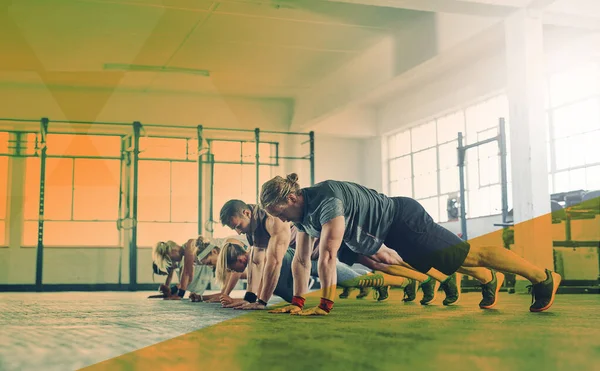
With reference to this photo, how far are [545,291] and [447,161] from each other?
23.9 feet

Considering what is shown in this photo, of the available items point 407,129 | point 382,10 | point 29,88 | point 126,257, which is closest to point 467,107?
point 407,129

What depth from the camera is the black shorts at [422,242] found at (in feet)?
11.6

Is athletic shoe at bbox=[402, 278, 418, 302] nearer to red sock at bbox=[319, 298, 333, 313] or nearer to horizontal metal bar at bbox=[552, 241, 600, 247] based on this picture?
red sock at bbox=[319, 298, 333, 313]

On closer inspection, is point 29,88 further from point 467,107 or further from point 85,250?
point 467,107

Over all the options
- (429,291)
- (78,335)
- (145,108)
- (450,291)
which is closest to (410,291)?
(429,291)

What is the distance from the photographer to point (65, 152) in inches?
448

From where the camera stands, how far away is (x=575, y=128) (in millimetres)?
8281

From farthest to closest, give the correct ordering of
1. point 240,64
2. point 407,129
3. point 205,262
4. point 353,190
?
point 407,129 < point 240,64 < point 205,262 < point 353,190

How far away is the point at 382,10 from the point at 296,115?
441 centimetres

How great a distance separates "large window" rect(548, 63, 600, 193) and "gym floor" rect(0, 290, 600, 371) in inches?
176

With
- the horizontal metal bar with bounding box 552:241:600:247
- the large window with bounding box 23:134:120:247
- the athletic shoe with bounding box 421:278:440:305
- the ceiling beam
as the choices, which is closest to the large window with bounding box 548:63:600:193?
the horizontal metal bar with bounding box 552:241:600:247

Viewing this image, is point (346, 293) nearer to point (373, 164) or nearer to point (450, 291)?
point (450, 291)

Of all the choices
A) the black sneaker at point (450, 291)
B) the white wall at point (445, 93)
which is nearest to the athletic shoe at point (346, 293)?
the black sneaker at point (450, 291)

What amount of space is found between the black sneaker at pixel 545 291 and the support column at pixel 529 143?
2.31 m
